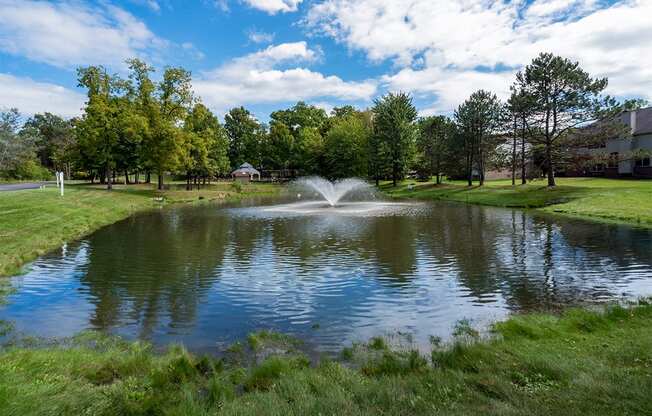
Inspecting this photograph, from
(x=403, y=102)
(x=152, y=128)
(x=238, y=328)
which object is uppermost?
(x=403, y=102)

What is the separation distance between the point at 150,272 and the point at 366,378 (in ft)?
37.2

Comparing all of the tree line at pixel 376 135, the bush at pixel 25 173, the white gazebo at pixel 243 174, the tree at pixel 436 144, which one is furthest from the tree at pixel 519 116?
the bush at pixel 25 173

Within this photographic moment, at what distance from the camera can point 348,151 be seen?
8175 cm

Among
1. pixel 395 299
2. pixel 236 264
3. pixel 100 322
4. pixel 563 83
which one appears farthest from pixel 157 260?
pixel 563 83

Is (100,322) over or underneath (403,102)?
underneath

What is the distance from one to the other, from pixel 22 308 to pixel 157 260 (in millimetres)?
6308

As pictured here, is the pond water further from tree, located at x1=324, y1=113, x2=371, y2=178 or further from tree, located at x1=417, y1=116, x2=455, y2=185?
tree, located at x1=324, y1=113, x2=371, y2=178

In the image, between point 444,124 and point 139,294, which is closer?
point 139,294

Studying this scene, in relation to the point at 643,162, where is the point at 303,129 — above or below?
above

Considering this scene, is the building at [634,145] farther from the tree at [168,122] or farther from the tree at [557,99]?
the tree at [168,122]

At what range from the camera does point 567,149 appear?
4100 cm

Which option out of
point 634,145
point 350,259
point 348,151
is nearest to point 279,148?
point 348,151

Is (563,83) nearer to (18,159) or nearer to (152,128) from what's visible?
(152,128)

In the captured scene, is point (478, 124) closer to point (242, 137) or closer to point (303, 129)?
point (303, 129)
